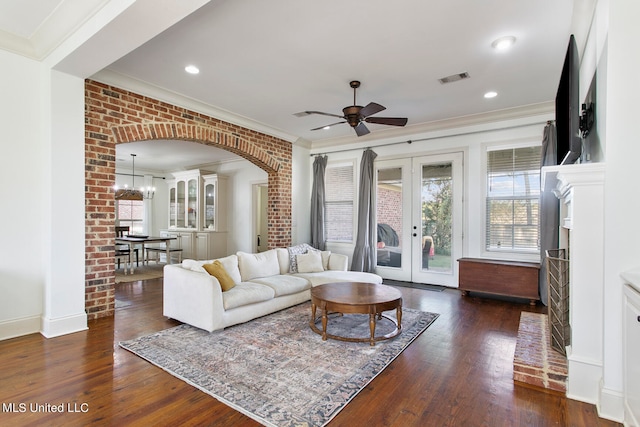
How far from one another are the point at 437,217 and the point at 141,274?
599 cm

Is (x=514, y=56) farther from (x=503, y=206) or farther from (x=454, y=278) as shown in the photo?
(x=454, y=278)

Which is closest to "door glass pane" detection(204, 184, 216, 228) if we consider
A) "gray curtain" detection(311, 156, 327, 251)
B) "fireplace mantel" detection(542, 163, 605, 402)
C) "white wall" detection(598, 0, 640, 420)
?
"gray curtain" detection(311, 156, 327, 251)

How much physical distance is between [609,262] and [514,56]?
7.71 feet

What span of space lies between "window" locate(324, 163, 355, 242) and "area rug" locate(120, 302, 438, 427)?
3032 mm

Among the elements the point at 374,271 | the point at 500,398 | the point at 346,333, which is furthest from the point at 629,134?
the point at 374,271

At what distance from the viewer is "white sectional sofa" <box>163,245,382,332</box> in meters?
3.29

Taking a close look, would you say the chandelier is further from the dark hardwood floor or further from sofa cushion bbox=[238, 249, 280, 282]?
the dark hardwood floor

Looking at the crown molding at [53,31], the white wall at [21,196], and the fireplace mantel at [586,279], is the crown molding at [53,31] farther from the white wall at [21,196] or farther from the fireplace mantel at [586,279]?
the fireplace mantel at [586,279]

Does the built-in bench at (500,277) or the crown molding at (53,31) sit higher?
the crown molding at (53,31)

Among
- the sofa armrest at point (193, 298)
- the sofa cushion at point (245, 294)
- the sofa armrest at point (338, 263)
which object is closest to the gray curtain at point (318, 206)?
the sofa armrest at point (338, 263)

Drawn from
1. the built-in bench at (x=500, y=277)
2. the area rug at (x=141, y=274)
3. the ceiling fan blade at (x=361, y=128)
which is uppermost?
the ceiling fan blade at (x=361, y=128)

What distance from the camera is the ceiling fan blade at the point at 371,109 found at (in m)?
3.46

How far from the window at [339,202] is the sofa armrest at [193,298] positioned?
12.0 ft

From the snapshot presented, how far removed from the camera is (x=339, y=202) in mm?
6742
